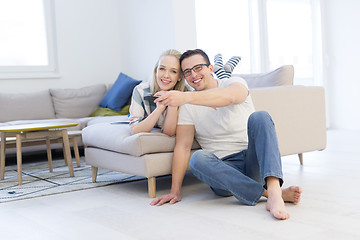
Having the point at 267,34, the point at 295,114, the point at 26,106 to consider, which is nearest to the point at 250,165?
the point at 295,114

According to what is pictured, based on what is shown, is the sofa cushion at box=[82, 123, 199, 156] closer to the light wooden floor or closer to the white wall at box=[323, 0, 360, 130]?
the light wooden floor

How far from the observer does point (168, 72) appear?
2619 mm

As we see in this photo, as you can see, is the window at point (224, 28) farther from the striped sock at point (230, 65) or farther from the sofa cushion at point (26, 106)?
the striped sock at point (230, 65)

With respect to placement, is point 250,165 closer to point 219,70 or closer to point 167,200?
point 167,200

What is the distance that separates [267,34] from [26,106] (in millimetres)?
3227

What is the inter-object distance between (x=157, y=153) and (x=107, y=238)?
34.0 inches

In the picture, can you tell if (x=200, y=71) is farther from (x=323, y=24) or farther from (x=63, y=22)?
(x=323, y=24)

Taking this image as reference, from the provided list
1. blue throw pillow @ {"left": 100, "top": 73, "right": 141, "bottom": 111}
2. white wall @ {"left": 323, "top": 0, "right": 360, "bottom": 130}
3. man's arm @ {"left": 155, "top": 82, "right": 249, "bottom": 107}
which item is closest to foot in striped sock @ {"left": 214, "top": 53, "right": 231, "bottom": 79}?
man's arm @ {"left": 155, "top": 82, "right": 249, "bottom": 107}

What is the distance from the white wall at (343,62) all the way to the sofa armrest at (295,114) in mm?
3088

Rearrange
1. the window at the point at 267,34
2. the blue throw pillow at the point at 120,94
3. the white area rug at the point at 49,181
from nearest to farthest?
the white area rug at the point at 49,181, the blue throw pillow at the point at 120,94, the window at the point at 267,34

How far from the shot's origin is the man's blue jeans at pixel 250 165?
2.21 metres

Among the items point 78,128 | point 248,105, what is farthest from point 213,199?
point 78,128

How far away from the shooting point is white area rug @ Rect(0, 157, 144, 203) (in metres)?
3.08

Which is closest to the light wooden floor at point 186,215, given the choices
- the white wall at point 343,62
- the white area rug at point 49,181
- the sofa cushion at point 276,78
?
the white area rug at point 49,181
